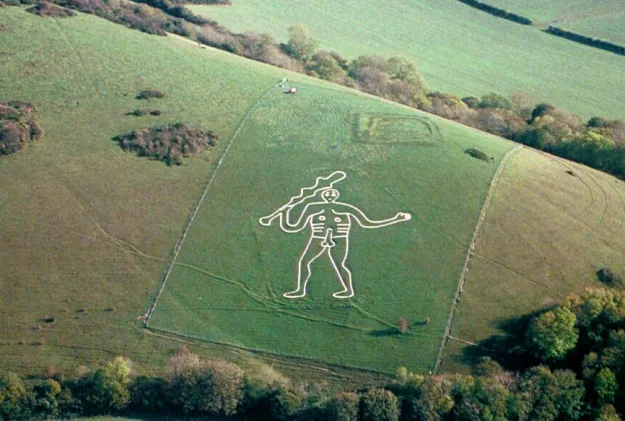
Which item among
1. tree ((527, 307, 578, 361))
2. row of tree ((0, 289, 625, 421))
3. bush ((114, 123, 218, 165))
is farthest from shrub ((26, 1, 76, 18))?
tree ((527, 307, 578, 361))

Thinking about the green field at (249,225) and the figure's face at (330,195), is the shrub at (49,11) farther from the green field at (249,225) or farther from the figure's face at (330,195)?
the figure's face at (330,195)

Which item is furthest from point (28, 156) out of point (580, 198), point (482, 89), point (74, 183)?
point (482, 89)

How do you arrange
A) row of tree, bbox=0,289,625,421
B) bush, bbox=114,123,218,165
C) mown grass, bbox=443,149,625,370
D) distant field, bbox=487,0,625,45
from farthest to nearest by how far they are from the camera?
distant field, bbox=487,0,625,45 → bush, bbox=114,123,218,165 → mown grass, bbox=443,149,625,370 → row of tree, bbox=0,289,625,421

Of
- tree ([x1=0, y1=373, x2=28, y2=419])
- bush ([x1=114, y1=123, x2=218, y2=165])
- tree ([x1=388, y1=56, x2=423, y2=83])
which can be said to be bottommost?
tree ([x1=0, y1=373, x2=28, y2=419])

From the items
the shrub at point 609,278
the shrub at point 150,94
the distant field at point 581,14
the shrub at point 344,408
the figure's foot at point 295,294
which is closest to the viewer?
the shrub at point 344,408

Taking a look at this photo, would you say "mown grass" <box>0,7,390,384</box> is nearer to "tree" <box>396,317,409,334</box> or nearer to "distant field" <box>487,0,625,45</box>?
"tree" <box>396,317,409,334</box>

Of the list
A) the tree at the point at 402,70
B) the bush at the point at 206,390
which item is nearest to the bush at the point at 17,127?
the bush at the point at 206,390

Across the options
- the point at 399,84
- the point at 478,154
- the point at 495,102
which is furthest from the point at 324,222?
the point at 495,102
